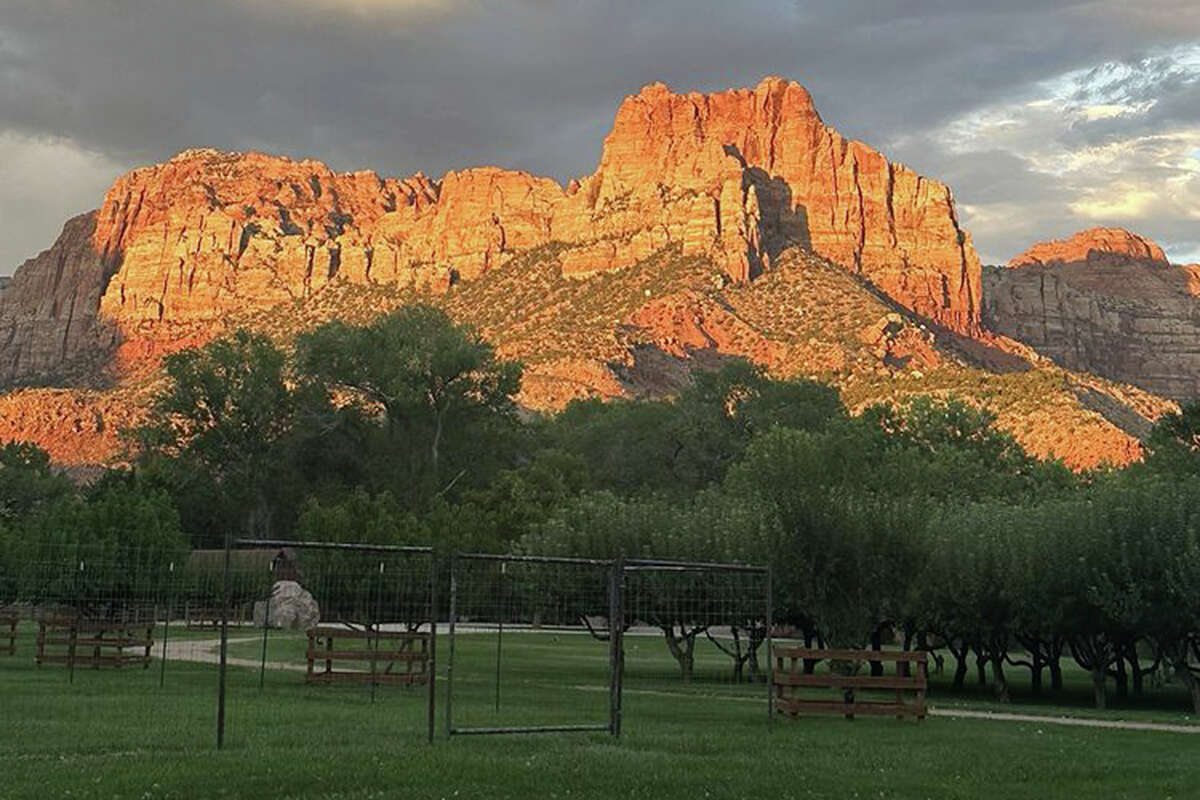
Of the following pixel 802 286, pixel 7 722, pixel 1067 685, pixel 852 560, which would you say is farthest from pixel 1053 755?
pixel 802 286

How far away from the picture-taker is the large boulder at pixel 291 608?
62.6 meters

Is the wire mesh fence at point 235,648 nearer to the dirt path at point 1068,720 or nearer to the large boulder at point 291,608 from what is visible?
the large boulder at point 291,608

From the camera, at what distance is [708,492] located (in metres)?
51.8

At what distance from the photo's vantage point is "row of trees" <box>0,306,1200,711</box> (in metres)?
31.9

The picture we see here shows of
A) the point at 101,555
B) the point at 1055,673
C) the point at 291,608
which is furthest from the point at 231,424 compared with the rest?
the point at 1055,673

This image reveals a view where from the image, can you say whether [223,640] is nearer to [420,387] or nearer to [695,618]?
[695,618]

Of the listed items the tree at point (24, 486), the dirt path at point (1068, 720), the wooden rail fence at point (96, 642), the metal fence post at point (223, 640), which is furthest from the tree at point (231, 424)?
the metal fence post at point (223, 640)

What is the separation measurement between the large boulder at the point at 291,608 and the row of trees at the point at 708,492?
10.4 feet

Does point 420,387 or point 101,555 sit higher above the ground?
point 420,387

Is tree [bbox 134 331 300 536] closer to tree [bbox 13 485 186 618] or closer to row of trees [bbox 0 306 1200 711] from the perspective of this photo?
row of trees [bbox 0 306 1200 711]

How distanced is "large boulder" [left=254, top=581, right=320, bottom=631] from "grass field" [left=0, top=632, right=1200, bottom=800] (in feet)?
100

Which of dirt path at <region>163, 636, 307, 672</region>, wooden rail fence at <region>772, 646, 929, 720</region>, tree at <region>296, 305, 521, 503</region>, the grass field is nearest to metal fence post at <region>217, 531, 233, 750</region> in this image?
the grass field

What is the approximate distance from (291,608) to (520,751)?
152 feet

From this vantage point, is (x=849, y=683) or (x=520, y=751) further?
(x=849, y=683)
